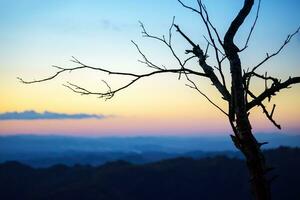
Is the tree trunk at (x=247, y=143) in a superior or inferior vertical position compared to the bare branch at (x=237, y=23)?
inferior

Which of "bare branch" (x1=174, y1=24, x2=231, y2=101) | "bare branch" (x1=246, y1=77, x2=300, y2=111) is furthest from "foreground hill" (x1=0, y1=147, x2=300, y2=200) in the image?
"bare branch" (x1=246, y1=77, x2=300, y2=111)

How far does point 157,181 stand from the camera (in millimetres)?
123625

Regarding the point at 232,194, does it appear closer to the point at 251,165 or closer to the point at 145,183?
the point at 145,183

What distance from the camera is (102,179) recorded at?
127000 mm

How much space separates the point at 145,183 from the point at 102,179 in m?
14.4

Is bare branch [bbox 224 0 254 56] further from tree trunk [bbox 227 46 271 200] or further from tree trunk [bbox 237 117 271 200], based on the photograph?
tree trunk [bbox 237 117 271 200]

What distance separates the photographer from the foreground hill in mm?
117125

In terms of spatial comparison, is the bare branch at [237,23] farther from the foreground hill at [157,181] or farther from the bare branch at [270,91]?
the foreground hill at [157,181]

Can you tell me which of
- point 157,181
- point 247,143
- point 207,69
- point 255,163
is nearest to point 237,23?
point 207,69

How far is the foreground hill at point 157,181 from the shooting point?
11712cm

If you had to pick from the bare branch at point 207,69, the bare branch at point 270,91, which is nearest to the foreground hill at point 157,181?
the bare branch at point 207,69

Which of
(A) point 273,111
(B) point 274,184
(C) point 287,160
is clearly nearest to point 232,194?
(B) point 274,184

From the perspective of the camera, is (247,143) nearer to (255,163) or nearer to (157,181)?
(255,163)

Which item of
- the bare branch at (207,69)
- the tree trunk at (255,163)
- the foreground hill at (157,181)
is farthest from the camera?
the foreground hill at (157,181)
